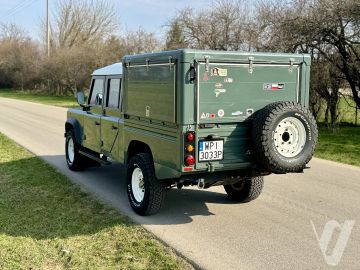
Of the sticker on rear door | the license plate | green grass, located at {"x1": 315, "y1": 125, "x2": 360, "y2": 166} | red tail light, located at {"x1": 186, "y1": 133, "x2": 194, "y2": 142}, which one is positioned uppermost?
the sticker on rear door

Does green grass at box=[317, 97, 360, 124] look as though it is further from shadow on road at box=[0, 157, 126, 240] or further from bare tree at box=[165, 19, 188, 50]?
shadow on road at box=[0, 157, 126, 240]

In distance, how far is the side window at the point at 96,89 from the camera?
819 centimetres

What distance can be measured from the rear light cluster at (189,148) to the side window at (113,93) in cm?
227

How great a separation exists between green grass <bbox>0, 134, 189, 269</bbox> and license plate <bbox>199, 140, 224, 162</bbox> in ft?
3.89

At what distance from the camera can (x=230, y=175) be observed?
5934 millimetres

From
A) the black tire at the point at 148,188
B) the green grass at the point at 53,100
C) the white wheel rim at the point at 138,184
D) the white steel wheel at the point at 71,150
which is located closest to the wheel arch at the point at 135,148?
the black tire at the point at 148,188

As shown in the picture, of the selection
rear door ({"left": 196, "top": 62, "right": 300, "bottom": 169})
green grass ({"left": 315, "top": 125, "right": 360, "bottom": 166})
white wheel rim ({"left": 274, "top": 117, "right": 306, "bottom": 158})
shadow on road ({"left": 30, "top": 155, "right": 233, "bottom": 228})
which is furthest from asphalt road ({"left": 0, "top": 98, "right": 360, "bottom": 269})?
green grass ({"left": 315, "top": 125, "right": 360, "bottom": 166})

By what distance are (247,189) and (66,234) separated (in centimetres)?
281

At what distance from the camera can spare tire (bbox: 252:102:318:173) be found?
5520 mm

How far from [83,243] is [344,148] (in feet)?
30.7

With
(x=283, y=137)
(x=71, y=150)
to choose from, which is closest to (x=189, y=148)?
(x=283, y=137)

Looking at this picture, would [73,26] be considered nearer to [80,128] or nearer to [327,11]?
[327,11]

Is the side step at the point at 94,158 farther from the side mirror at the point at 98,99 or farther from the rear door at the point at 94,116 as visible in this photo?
the side mirror at the point at 98,99

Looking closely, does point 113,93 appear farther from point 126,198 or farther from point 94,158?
point 126,198
